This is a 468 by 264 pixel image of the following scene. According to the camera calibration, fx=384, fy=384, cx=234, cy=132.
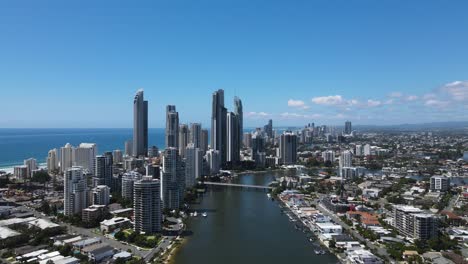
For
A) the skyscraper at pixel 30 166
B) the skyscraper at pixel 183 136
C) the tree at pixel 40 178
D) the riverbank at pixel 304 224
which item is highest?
the skyscraper at pixel 183 136

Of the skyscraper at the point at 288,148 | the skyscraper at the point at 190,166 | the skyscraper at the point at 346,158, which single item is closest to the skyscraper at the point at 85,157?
the skyscraper at the point at 190,166

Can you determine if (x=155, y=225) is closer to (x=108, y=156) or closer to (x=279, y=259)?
(x=279, y=259)

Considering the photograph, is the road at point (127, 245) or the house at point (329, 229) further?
the house at point (329, 229)

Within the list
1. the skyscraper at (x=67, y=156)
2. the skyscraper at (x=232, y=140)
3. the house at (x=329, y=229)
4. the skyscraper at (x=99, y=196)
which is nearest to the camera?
the house at (x=329, y=229)

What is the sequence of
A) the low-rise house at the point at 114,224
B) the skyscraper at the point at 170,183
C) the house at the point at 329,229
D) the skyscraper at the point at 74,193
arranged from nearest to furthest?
the house at the point at 329,229 < the low-rise house at the point at 114,224 < the skyscraper at the point at 74,193 < the skyscraper at the point at 170,183

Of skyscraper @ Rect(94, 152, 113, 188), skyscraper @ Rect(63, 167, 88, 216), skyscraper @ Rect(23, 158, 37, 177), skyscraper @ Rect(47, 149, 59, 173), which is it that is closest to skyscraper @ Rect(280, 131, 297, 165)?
skyscraper @ Rect(94, 152, 113, 188)

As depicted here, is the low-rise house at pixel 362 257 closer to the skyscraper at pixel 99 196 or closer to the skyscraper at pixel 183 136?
the skyscraper at pixel 99 196

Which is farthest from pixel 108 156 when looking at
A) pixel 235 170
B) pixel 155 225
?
pixel 235 170
